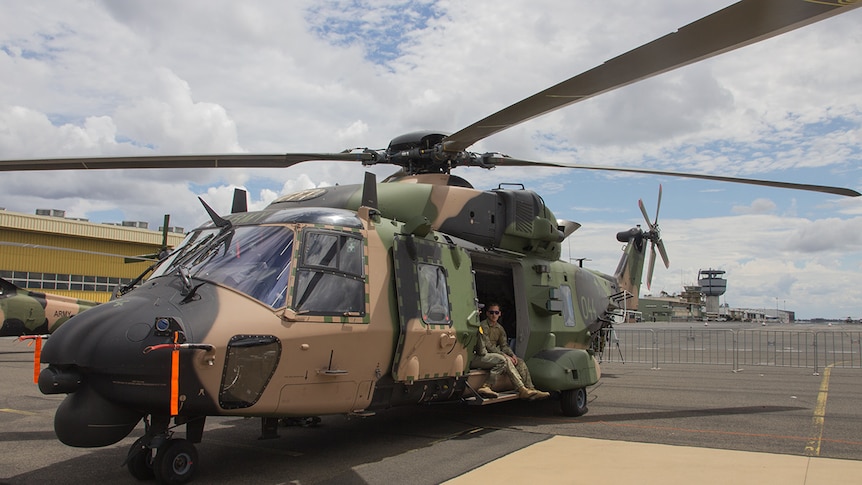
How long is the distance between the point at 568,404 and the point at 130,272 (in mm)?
33596

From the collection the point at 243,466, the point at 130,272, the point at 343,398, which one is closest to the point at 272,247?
the point at 343,398

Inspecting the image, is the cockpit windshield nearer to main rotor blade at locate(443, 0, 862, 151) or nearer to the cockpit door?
the cockpit door

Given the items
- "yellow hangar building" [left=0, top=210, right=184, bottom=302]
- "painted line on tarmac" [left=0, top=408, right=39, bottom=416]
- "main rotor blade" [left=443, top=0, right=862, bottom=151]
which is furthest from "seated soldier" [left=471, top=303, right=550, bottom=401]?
"yellow hangar building" [left=0, top=210, right=184, bottom=302]

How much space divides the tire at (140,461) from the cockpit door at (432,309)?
2492 mm

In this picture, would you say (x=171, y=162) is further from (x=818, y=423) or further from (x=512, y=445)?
(x=818, y=423)

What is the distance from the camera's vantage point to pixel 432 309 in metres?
7.68

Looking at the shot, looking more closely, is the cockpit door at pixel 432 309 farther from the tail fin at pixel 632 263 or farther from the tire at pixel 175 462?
the tail fin at pixel 632 263

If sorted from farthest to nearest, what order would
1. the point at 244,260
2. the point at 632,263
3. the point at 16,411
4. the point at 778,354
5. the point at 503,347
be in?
the point at 778,354
the point at 632,263
the point at 16,411
the point at 503,347
the point at 244,260

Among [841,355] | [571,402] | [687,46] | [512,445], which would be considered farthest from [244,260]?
[841,355]

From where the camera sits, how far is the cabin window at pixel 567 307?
36.2ft

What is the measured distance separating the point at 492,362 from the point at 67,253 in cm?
3349

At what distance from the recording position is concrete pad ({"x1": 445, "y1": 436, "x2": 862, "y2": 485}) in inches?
238

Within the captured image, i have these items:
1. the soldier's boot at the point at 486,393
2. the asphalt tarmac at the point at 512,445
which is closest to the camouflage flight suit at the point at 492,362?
the soldier's boot at the point at 486,393

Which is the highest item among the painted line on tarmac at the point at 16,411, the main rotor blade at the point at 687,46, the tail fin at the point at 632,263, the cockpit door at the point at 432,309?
the main rotor blade at the point at 687,46
